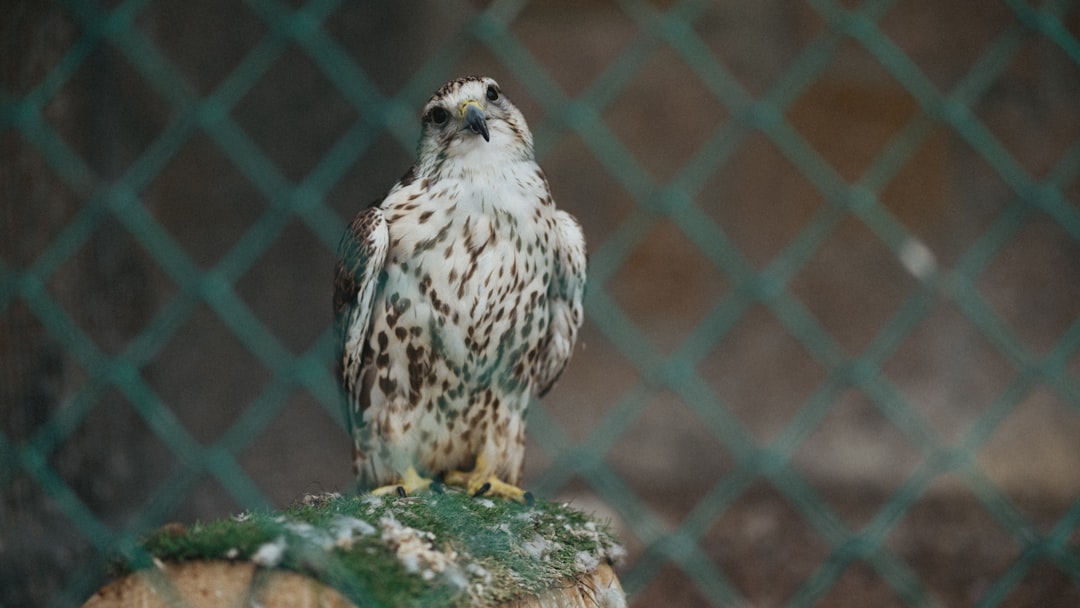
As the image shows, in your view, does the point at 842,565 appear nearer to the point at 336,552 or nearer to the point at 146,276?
the point at 336,552

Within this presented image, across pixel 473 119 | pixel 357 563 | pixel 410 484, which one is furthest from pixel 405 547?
pixel 473 119

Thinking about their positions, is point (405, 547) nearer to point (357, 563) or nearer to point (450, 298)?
point (357, 563)

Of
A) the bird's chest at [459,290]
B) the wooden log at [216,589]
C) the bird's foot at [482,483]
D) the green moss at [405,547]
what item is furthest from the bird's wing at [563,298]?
the wooden log at [216,589]

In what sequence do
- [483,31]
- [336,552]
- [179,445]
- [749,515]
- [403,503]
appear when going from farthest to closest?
1. [749,515]
2. [179,445]
3. [483,31]
4. [403,503]
5. [336,552]

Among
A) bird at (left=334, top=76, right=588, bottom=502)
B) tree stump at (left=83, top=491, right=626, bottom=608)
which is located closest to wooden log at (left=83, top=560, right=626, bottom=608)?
tree stump at (left=83, top=491, right=626, bottom=608)

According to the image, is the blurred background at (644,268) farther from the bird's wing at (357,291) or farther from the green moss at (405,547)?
the green moss at (405,547)

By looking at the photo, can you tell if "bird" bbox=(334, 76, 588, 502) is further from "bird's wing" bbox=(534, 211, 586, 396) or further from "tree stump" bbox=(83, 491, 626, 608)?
"tree stump" bbox=(83, 491, 626, 608)

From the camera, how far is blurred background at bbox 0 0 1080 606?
83.6 inches

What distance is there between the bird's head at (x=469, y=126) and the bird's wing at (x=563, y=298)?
0.59 ft

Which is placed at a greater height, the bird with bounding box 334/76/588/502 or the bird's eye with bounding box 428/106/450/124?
the bird's eye with bounding box 428/106/450/124

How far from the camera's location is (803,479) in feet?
13.3

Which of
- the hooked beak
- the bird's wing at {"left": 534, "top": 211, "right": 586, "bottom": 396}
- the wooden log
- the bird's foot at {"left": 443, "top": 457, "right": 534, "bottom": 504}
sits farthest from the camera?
the bird's wing at {"left": 534, "top": 211, "right": 586, "bottom": 396}

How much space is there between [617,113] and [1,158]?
86.1 inches

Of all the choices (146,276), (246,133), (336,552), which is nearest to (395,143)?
(246,133)
